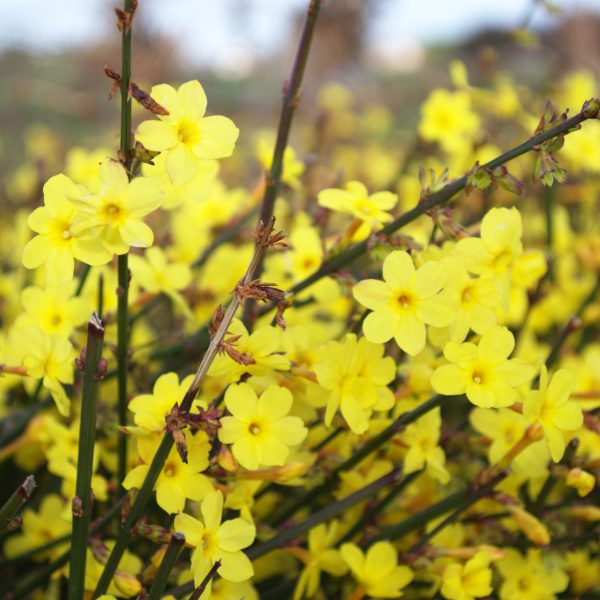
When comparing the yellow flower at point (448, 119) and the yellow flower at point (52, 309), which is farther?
the yellow flower at point (448, 119)

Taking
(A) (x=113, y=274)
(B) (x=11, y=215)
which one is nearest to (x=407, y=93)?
(B) (x=11, y=215)

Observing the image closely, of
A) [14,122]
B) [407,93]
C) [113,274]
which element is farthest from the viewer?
[407,93]

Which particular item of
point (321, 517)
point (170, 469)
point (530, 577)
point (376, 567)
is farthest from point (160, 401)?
point (530, 577)

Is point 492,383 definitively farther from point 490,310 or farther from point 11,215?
point 11,215

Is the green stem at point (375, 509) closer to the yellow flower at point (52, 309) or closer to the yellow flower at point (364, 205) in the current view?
the yellow flower at point (364, 205)

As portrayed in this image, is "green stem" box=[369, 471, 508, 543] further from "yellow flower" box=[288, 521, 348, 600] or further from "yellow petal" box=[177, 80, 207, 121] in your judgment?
"yellow petal" box=[177, 80, 207, 121]

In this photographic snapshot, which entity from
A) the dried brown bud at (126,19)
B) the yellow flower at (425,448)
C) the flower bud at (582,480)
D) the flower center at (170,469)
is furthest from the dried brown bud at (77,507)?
the flower bud at (582,480)

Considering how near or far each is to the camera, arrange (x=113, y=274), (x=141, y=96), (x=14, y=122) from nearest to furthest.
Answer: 1. (x=141, y=96)
2. (x=113, y=274)
3. (x=14, y=122)
